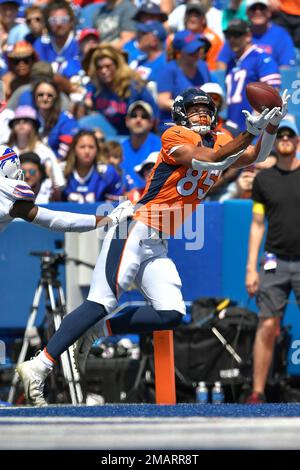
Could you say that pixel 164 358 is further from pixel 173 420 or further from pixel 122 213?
pixel 173 420

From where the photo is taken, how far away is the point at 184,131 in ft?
21.6

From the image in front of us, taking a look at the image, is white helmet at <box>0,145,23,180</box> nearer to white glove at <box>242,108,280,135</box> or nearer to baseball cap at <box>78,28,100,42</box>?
white glove at <box>242,108,280,135</box>

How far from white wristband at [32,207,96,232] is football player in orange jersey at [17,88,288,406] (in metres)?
0.20

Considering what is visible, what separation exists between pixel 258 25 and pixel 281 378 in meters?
3.43

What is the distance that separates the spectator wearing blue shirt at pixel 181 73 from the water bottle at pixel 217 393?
263 cm

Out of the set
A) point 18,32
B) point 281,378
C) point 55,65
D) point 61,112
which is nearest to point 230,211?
point 281,378

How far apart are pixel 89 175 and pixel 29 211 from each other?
A: 277 cm

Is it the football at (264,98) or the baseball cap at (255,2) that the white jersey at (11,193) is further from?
the baseball cap at (255,2)

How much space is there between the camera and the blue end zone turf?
18.7 feet

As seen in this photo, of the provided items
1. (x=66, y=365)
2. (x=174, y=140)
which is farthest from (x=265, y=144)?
(x=66, y=365)

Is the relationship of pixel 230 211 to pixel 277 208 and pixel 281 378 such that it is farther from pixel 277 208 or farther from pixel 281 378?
pixel 281 378

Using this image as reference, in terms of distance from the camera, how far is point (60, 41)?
37.2 feet

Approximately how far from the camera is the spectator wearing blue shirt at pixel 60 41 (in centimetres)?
1123

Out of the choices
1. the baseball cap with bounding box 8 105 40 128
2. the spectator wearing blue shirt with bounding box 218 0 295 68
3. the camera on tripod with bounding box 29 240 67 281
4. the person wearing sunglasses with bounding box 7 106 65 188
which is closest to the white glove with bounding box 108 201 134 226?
the camera on tripod with bounding box 29 240 67 281
